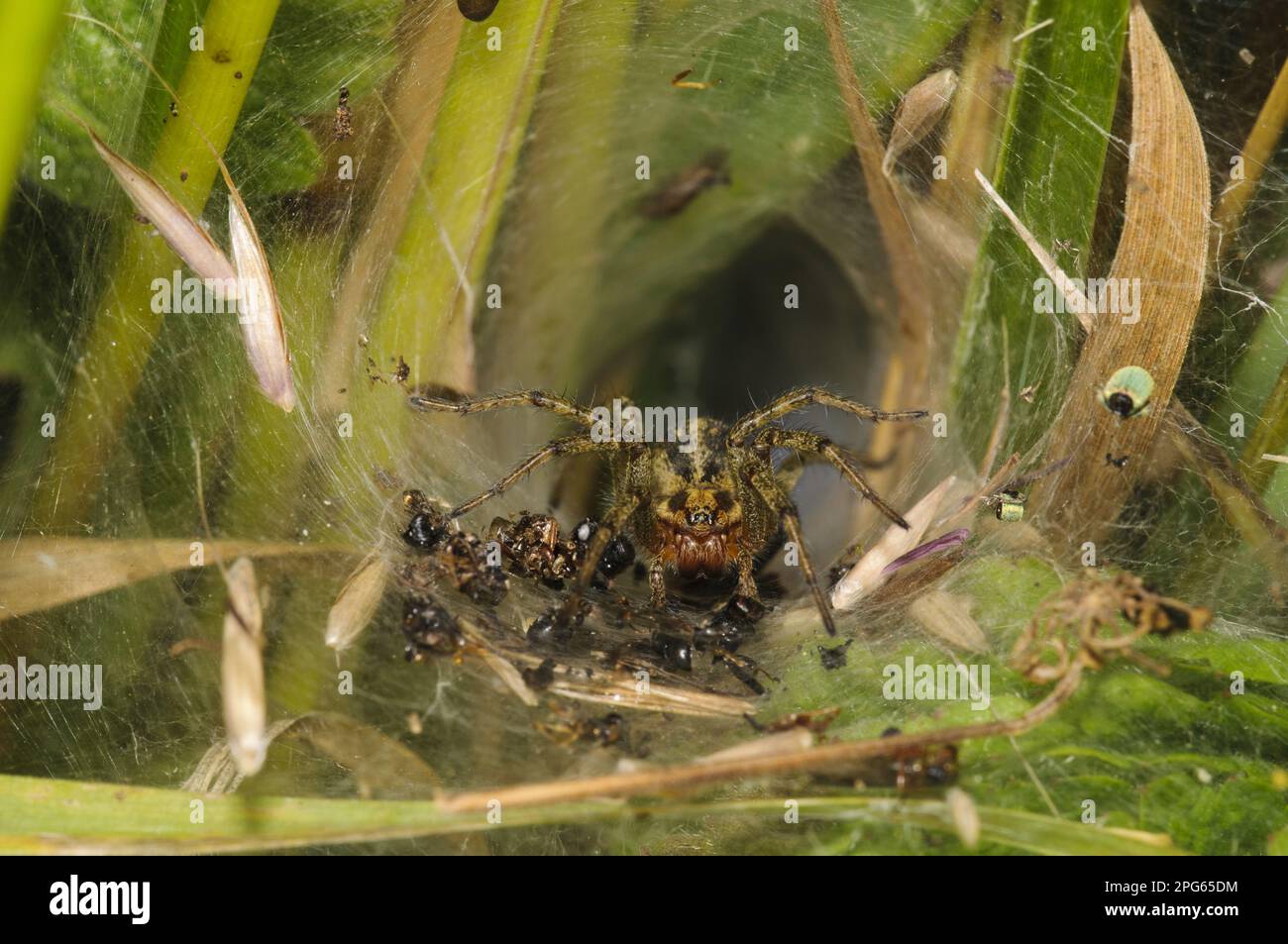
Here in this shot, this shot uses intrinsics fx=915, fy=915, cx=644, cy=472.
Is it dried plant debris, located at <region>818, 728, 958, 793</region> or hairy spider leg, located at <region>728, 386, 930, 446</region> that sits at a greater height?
hairy spider leg, located at <region>728, 386, 930, 446</region>

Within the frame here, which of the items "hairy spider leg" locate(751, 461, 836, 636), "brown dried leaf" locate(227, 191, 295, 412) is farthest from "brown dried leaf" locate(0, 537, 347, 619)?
"hairy spider leg" locate(751, 461, 836, 636)

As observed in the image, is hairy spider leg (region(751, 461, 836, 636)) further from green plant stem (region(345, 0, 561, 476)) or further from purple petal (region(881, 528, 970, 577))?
green plant stem (region(345, 0, 561, 476))

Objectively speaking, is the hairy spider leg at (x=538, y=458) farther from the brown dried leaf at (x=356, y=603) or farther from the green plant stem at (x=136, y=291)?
the green plant stem at (x=136, y=291)

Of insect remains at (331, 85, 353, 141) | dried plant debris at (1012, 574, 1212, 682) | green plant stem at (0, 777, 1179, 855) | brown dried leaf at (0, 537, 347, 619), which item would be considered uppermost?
insect remains at (331, 85, 353, 141)

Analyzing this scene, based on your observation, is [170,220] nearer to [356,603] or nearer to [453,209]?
[453,209]

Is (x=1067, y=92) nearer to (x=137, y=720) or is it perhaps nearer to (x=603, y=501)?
(x=603, y=501)

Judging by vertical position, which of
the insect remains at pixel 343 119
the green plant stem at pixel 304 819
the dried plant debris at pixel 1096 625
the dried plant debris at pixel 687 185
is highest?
the dried plant debris at pixel 687 185

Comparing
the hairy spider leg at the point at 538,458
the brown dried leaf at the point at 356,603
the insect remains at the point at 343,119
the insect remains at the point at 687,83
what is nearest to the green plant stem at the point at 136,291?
the insect remains at the point at 343,119

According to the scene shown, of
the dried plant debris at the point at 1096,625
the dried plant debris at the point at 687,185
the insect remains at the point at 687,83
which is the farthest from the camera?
the dried plant debris at the point at 687,185
